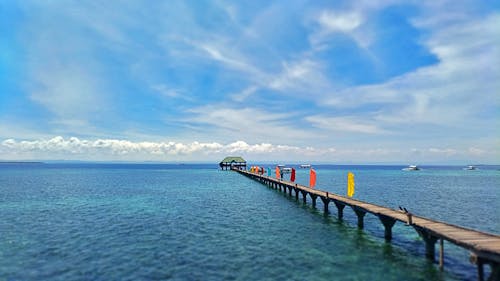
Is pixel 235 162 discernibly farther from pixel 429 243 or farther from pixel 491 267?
pixel 491 267

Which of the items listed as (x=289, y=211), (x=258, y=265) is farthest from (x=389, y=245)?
(x=289, y=211)

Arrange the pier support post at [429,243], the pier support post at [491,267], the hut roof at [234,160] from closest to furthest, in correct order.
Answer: the pier support post at [491,267] → the pier support post at [429,243] → the hut roof at [234,160]

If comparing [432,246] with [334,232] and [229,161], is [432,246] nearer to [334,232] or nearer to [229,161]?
[334,232]

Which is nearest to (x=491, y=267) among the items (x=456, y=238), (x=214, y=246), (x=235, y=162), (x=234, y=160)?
(x=456, y=238)

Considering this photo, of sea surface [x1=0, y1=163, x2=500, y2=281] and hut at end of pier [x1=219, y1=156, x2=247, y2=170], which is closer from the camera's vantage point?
sea surface [x1=0, y1=163, x2=500, y2=281]

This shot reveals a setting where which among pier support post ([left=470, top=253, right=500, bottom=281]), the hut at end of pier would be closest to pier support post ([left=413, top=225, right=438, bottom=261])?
pier support post ([left=470, top=253, right=500, bottom=281])

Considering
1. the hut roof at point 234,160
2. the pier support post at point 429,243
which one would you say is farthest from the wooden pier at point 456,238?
the hut roof at point 234,160

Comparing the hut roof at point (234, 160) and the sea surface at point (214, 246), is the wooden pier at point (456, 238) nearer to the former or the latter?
the sea surface at point (214, 246)

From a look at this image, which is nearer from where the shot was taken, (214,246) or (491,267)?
(491,267)

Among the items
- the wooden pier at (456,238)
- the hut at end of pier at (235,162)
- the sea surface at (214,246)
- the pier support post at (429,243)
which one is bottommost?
the sea surface at (214,246)

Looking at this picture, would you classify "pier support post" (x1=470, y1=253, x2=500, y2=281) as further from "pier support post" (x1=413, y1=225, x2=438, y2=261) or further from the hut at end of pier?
the hut at end of pier

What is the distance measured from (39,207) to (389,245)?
1258 inches

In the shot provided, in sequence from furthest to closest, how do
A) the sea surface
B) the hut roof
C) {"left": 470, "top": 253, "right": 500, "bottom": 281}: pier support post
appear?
1. the hut roof
2. the sea surface
3. {"left": 470, "top": 253, "right": 500, "bottom": 281}: pier support post

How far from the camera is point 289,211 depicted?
1205 inches
